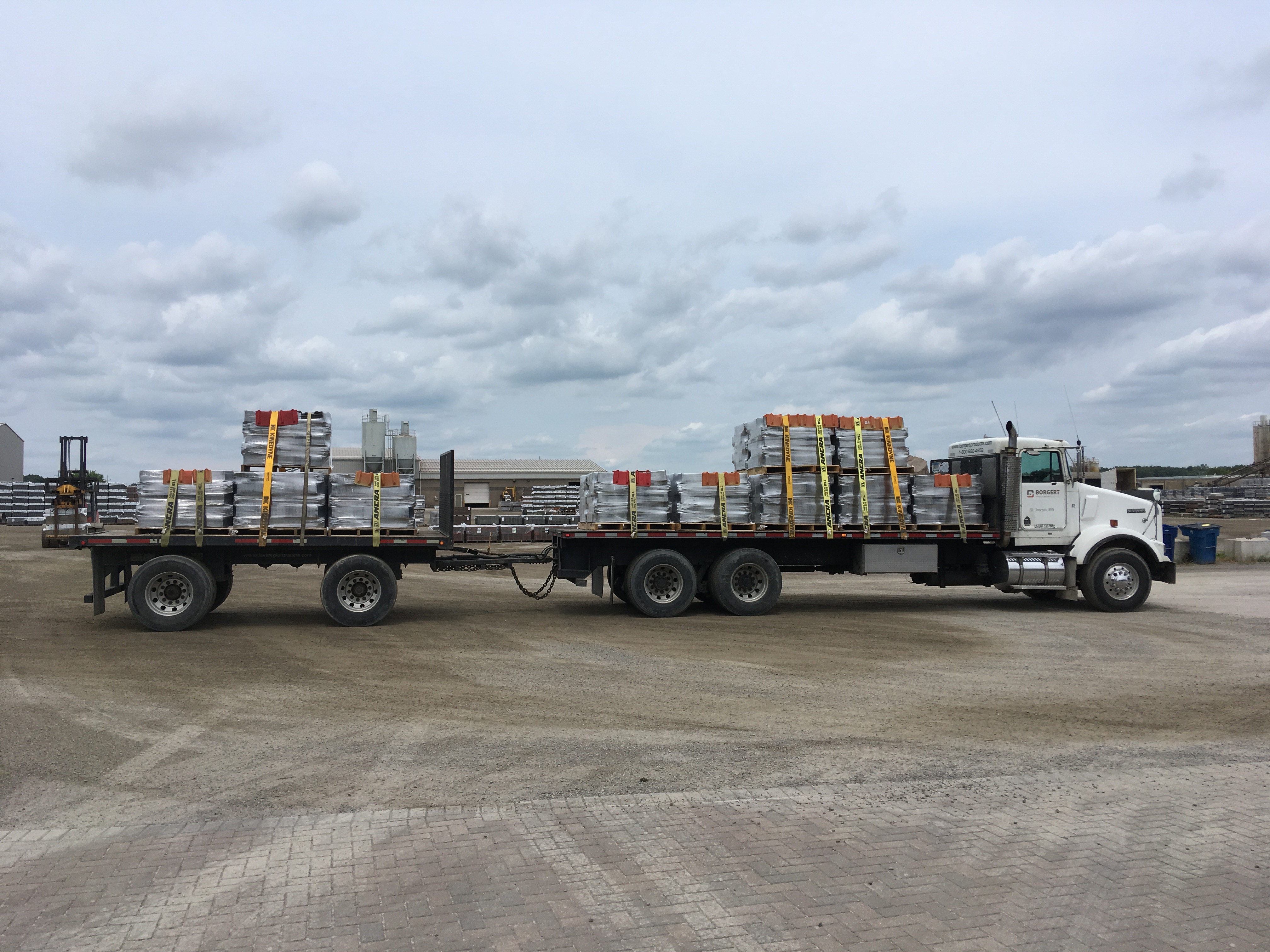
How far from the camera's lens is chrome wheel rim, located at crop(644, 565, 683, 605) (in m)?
15.5

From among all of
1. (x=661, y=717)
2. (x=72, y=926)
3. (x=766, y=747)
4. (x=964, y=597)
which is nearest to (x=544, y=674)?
(x=661, y=717)

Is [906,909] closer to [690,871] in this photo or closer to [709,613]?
[690,871]

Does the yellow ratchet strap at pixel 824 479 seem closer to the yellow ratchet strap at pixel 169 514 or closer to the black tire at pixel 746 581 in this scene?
the black tire at pixel 746 581

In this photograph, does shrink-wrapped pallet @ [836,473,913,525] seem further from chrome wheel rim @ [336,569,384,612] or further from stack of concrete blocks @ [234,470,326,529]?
stack of concrete blocks @ [234,470,326,529]

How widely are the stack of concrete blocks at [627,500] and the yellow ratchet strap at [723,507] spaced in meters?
0.77

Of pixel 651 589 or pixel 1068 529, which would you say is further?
pixel 1068 529

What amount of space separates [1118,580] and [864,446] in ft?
16.2

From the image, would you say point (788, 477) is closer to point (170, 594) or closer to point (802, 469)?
point (802, 469)

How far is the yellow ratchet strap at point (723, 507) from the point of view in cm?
1545

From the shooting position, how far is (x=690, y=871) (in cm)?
486

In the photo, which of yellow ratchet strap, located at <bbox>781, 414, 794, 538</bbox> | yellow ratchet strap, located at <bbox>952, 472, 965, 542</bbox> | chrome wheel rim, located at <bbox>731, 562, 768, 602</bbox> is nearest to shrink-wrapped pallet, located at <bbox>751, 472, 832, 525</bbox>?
yellow ratchet strap, located at <bbox>781, 414, 794, 538</bbox>

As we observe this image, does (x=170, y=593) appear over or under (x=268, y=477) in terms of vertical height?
under

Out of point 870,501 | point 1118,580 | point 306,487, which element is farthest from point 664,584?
point 1118,580

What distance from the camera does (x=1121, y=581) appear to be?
643 inches
